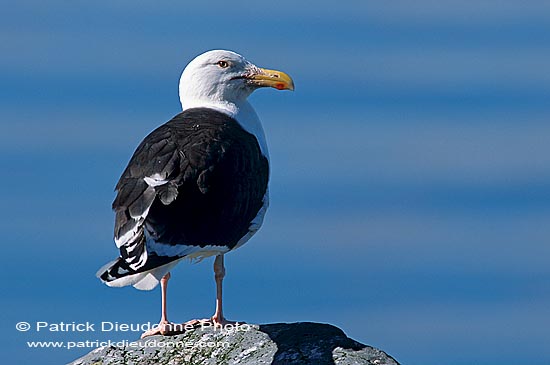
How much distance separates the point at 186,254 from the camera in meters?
14.0

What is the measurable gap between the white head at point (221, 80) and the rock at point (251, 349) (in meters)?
3.75

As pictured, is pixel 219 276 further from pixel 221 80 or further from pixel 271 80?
pixel 271 80

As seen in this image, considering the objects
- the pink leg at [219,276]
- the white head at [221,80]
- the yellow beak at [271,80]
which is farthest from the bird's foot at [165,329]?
the yellow beak at [271,80]

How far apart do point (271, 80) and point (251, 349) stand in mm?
4626

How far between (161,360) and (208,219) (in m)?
1.68

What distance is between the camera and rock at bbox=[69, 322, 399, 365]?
43.3ft

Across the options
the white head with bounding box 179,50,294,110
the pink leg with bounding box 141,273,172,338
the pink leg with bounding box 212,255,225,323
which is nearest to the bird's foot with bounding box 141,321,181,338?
the pink leg with bounding box 141,273,172,338

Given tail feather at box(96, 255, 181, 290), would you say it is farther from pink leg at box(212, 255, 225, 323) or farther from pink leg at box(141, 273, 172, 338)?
pink leg at box(212, 255, 225, 323)

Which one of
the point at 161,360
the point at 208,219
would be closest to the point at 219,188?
the point at 208,219

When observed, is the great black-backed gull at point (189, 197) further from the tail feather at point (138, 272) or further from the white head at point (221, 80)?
the white head at point (221, 80)

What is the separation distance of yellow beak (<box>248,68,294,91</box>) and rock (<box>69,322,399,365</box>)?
157 inches

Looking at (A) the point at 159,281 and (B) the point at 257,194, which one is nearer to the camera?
(A) the point at 159,281

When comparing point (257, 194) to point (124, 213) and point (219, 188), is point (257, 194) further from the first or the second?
point (124, 213)

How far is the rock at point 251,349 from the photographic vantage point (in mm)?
13211
